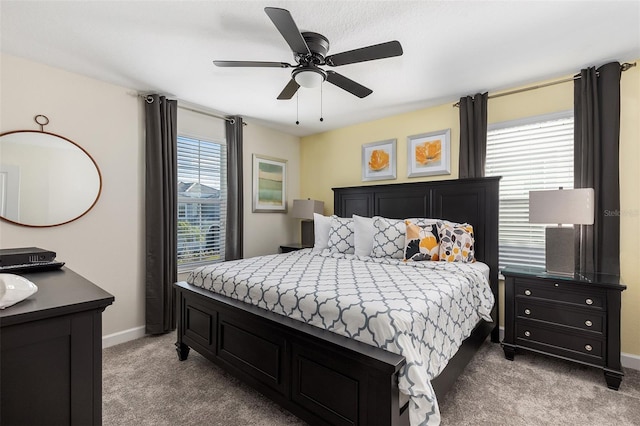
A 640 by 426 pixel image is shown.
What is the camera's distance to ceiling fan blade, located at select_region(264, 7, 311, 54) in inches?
60.7

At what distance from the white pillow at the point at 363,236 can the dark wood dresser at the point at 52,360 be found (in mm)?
2536

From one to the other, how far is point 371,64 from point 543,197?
188cm

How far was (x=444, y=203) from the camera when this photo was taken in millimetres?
3414

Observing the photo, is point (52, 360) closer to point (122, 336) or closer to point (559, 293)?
point (122, 336)

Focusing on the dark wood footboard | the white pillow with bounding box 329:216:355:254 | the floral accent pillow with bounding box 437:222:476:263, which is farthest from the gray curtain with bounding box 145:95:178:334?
the floral accent pillow with bounding box 437:222:476:263

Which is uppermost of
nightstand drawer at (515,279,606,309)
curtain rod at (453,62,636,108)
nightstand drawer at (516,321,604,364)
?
curtain rod at (453,62,636,108)

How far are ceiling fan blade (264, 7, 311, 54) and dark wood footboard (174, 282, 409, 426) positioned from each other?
67.0 inches

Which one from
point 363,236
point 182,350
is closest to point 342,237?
point 363,236

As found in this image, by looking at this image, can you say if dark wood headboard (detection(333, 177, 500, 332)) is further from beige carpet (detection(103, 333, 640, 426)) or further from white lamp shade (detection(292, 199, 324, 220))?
beige carpet (detection(103, 333, 640, 426))

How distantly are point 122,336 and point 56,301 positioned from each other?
2.57 metres

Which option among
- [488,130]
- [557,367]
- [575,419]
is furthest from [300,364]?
[488,130]

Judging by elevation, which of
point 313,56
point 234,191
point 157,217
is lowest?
point 157,217

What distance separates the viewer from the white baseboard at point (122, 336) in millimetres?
2971

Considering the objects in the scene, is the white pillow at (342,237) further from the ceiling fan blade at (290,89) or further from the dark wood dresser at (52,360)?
the dark wood dresser at (52,360)
